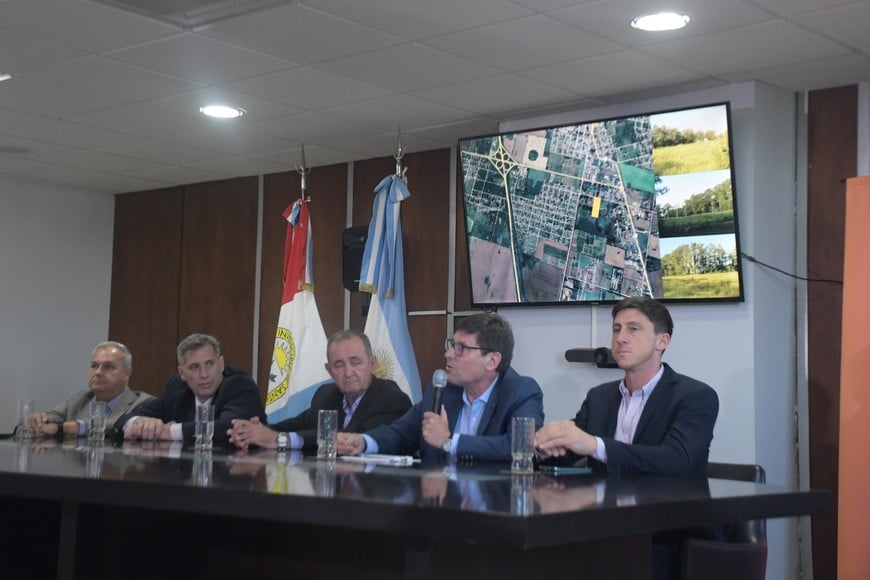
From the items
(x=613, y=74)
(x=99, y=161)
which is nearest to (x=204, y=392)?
(x=613, y=74)

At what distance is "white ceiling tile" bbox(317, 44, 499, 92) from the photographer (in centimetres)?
495

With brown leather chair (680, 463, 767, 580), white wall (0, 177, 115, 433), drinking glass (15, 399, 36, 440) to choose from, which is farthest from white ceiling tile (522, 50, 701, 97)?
white wall (0, 177, 115, 433)

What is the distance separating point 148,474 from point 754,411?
328cm

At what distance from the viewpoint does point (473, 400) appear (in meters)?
4.04

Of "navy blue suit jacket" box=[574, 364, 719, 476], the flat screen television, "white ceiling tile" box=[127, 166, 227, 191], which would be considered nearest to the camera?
"navy blue suit jacket" box=[574, 364, 719, 476]

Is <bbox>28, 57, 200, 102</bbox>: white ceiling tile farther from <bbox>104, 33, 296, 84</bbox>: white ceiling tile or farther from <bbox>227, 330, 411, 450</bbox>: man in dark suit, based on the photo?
<bbox>227, 330, 411, 450</bbox>: man in dark suit

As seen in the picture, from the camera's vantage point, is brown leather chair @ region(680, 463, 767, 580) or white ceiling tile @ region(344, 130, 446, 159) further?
white ceiling tile @ region(344, 130, 446, 159)

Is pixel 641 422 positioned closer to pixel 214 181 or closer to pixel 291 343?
pixel 291 343

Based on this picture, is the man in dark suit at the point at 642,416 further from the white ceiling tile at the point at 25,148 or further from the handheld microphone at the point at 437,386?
the white ceiling tile at the point at 25,148

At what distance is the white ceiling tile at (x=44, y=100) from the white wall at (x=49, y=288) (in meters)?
2.48

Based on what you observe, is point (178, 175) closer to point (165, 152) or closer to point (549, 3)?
point (165, 152)

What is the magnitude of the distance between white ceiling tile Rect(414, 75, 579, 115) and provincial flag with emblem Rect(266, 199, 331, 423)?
1.69 m

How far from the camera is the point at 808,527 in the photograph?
5.45m

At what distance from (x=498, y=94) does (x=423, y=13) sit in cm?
134
